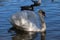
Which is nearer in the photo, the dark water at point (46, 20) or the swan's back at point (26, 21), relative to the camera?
the dark water at point (46, 20)

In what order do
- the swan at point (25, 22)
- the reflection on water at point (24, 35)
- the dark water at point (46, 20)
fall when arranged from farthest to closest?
the swan at point (25, 22) < the dark water at point (46, 20) < the reflection on water at point (24, 35)

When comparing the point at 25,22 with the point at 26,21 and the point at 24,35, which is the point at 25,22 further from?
the point at 24,35

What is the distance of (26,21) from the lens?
1179cm

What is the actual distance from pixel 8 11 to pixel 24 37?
5553mm

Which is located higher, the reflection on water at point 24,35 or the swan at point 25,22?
the swan at point 25,22

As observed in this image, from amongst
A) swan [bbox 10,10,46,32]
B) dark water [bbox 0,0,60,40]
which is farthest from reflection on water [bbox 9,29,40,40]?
swan [bbox 10,10,46,32]

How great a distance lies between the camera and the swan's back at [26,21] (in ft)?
37.5

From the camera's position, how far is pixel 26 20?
11852 mm

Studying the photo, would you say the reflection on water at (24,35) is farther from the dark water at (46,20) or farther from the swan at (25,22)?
the swan at (25,22)

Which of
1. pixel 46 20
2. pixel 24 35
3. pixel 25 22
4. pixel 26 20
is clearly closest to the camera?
pixel 24 35

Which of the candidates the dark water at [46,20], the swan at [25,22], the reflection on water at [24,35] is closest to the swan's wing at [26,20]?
the swan at [25,22]

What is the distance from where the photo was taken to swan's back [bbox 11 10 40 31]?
11.4 meters

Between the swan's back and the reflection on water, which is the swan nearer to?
the swan's back

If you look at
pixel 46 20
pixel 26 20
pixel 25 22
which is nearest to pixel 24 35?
pixel 25 22
